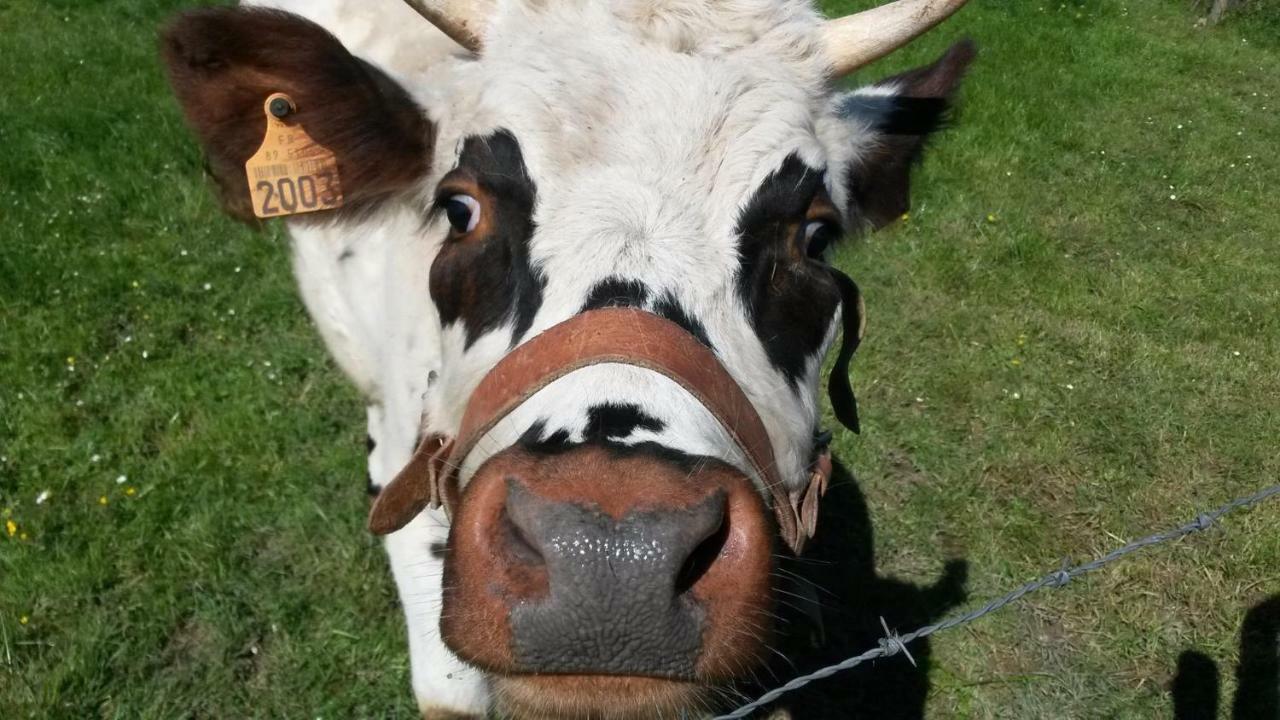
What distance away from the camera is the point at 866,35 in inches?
87.7

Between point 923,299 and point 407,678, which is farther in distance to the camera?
point 923,299

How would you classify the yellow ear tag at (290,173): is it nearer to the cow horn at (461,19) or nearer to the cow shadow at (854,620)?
the cow horn at (461,19)

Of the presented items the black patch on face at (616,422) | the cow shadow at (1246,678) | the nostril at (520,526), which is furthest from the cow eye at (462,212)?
the cow shadow at (1246,678)

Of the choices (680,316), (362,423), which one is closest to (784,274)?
(680,316)

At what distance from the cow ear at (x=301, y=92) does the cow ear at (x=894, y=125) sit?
3.89 feet

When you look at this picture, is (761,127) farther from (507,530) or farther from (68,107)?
(68,107)

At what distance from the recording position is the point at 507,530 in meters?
1.36

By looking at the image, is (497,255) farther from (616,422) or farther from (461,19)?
(461,19)

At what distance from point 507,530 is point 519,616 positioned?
126 mm

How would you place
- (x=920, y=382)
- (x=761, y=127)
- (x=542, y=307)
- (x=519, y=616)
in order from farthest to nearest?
(x=920, y=382) < (x=761, y=127) < (x=542, y=307) < (x=519, y=616)

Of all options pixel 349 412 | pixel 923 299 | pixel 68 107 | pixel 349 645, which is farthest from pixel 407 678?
pixel 68 107

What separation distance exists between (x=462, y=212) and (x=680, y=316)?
589mm

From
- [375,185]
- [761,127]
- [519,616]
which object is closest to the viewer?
[519,616]

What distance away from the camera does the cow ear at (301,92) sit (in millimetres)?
2107
